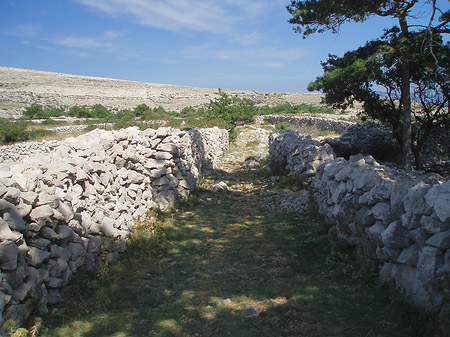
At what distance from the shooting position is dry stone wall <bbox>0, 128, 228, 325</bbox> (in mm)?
3844

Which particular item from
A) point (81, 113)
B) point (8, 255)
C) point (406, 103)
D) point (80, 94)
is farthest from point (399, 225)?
point (80, 94)

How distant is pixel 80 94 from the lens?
60625 millimetres

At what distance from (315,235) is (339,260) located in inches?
54.0

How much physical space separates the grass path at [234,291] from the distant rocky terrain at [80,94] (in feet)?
130

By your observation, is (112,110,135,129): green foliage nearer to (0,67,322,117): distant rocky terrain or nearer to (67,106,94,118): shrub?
(67,106,94,118): shrub

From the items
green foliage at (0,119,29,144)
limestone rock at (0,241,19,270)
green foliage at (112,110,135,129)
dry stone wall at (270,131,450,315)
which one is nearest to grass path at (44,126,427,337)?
dry stone wall at (270,131,450,315)

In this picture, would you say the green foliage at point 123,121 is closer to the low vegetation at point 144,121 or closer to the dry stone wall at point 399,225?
the low vegetation at point 144,121

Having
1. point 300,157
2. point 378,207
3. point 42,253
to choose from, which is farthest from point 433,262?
point 300,157

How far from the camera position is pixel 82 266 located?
504 centimetres

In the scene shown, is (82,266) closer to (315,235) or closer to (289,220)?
(315,235)

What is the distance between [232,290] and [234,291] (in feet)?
0.16

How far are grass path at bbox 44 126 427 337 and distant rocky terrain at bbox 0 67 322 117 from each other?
39.6 meters

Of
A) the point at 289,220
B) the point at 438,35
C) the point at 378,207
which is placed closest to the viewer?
the point at 378,207

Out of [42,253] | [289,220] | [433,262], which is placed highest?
[433,262]
